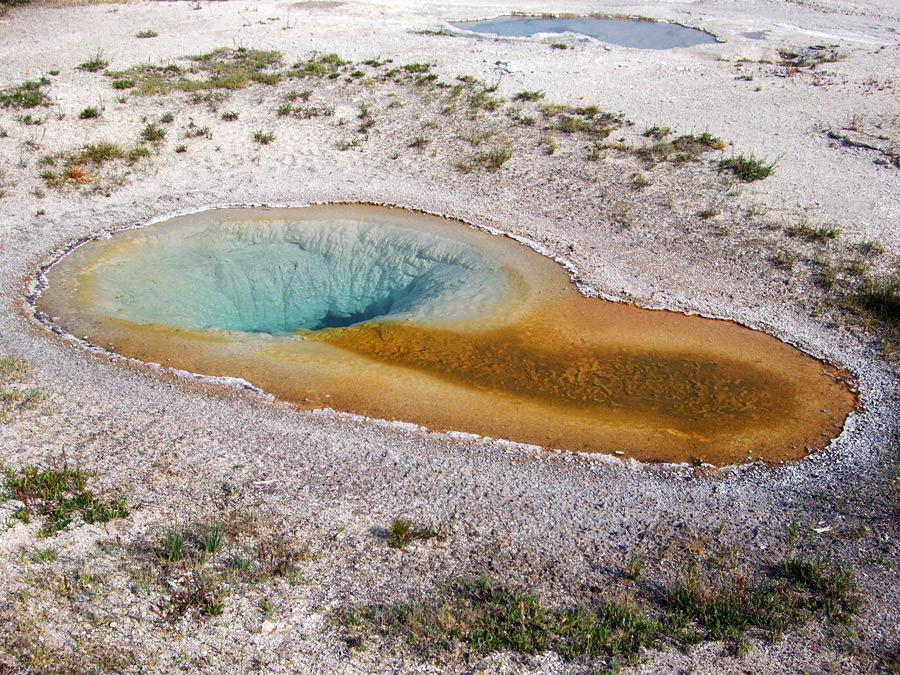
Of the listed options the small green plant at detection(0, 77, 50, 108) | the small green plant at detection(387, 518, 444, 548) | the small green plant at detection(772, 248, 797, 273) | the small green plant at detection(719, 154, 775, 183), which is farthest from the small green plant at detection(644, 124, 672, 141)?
the small green plant at detection(0, 77, 50, 108)

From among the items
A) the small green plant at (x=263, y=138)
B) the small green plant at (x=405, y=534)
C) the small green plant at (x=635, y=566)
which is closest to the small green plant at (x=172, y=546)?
the small green plant at (x=405, y=534)

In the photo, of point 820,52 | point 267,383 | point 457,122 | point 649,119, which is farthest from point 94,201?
point 820,52

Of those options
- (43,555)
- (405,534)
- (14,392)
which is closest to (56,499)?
(43,555)

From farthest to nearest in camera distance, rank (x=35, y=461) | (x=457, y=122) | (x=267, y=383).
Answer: (x=457, y=122), (x=267, y=383), (x=35, y=461)

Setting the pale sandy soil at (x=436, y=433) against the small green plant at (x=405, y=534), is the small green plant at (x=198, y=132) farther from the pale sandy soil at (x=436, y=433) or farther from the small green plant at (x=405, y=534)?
the small green plant at (x=405, y=534)

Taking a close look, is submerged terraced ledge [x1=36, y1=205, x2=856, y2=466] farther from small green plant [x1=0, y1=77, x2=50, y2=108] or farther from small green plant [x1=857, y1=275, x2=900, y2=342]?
small green plant [x1=0, y1=77, x2=50, y2=108]

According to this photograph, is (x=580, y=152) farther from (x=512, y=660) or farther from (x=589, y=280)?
(x=512, y=660)

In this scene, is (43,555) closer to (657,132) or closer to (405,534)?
(405,534)
